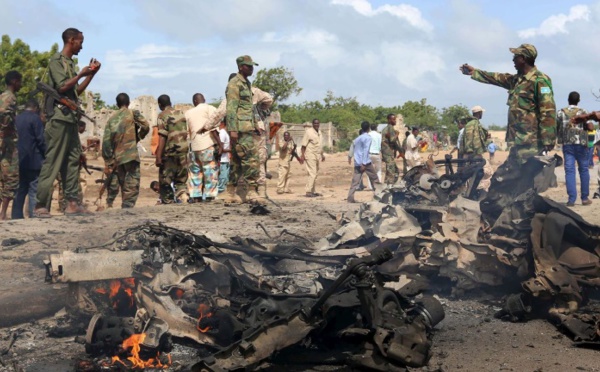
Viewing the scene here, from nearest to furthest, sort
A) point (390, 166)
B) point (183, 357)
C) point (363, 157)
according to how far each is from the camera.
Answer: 1. point (183, 357)
2. point (363, 157)
3. point (390, 166)

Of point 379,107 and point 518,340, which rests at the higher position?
point 379,107

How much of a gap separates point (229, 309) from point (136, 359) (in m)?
0.71

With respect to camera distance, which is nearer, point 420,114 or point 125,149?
point 125,149

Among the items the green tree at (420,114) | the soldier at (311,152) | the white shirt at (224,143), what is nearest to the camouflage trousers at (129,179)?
the white shirt at (224,143)

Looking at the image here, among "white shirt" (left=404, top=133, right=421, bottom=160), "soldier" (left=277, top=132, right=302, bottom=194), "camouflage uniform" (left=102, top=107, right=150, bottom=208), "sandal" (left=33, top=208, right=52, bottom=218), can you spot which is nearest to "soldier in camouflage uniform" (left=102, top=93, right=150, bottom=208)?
"camouflage uniform" (left=102, top=107, right=150, bottom=208)

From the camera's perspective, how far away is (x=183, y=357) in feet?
16.9

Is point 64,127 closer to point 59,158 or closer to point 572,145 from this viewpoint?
point 59,158

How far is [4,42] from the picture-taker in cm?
3022

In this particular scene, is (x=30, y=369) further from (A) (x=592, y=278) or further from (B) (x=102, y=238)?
(A) (x=592, y=278)

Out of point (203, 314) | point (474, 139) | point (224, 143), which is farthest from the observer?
point (474, 139)

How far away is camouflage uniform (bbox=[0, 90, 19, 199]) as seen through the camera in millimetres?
10219

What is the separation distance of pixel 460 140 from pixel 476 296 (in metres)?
8.29

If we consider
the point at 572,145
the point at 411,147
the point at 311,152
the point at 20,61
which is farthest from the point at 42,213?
the point at 20,61

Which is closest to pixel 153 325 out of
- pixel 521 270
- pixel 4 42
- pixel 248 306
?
pixel 248 306
